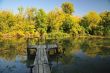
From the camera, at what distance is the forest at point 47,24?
31172 millimetres

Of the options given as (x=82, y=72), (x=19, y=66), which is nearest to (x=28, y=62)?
(x=19, y=66)

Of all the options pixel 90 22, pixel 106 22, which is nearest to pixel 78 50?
pixel 106 22

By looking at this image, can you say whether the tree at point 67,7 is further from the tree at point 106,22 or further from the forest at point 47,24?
the tree at point 106,22

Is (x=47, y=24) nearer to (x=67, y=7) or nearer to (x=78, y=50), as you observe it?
(x=67, y=7)

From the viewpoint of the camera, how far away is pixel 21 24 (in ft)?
107

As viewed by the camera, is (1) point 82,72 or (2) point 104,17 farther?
(2) point 104,17

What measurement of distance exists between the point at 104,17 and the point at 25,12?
37.6ft

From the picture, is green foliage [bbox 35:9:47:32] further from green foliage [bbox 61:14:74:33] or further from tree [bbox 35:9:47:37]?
green foliage [bbox 61:14:74:33]

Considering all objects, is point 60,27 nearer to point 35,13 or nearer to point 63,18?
point 63,18

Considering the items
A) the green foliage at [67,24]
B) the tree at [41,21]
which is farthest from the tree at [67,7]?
the tree at [41,21]

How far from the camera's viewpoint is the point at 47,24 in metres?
32.6

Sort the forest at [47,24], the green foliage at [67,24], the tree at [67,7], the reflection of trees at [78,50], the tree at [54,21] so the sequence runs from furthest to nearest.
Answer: the tree at [67,7]
the green foliage at [67,24]
the tree at [54,21]
the forest at [47,24]
the reflection of trees at [78,50]

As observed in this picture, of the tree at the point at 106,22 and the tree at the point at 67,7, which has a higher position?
the tree at the point at 67,7

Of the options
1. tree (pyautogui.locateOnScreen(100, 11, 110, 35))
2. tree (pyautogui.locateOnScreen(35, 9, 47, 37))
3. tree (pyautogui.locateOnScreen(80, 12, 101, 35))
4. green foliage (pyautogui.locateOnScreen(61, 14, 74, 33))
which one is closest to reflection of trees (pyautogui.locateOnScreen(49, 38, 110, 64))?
tree (pyautogui.locateOnScreen(35, 9, 47, 37))
